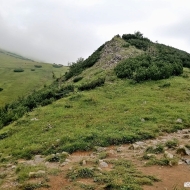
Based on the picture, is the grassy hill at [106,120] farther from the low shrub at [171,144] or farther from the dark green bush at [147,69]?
the low shrub at [171,144]

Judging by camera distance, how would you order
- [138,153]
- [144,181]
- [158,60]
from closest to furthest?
[144,181] < [138,153] < [158,60]

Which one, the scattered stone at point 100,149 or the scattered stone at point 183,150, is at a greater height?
the scattered stone at point 183,150

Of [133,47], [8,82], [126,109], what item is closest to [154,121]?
[126,109]

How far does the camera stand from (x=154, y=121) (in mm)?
17922

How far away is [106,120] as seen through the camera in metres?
18.5

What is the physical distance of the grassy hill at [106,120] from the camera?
1446 cm

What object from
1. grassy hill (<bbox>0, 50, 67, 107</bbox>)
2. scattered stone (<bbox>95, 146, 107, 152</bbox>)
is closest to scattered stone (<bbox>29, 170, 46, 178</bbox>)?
scattered stone (<bbox>95, 146, 107, 152</bbox>)

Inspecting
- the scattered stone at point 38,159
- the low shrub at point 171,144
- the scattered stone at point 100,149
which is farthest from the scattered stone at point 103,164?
the low shrub at point 171,144

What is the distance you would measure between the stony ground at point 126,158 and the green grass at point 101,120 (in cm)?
100

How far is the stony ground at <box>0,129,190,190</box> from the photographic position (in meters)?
10.2

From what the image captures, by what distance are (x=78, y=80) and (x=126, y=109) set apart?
16.1 metres

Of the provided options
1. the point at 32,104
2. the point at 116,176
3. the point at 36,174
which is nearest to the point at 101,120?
the point at 36,174

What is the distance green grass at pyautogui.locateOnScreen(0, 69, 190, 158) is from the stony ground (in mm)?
1004

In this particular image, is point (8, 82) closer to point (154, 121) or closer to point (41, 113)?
point (41, 113)
